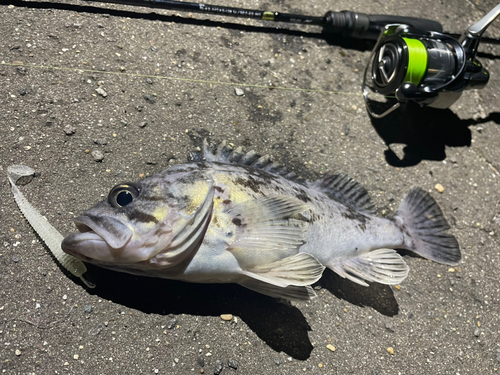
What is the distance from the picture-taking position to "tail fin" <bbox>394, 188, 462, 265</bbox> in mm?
2703

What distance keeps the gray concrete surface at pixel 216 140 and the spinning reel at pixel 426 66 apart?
40 cm

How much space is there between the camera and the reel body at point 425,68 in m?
2.90

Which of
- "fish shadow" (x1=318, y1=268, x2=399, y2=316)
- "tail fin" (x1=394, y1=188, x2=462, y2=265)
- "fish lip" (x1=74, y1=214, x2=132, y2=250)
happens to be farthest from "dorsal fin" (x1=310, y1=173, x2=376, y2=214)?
"fish lip" (x1=74, y1=214, x2=132, y2=250)

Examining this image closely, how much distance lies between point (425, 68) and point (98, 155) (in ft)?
8.69

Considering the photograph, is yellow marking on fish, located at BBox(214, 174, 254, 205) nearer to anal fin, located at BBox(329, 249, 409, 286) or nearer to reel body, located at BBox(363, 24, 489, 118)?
anal fin, located at BBox(329, 249, 409, 286)

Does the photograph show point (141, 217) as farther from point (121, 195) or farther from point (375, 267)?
point (375, 267)

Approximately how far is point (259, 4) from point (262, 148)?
1.63 meters

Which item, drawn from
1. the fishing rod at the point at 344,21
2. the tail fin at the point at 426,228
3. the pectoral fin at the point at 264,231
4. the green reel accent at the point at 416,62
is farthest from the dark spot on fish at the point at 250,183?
the fishing rod at the point at 344,21

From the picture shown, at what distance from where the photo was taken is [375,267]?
249 centimetres

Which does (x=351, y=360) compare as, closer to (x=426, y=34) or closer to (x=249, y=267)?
(x=249, y=267)

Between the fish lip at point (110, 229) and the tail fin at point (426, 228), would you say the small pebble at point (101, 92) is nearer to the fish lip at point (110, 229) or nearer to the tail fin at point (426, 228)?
the fish lip at point (110, 229)

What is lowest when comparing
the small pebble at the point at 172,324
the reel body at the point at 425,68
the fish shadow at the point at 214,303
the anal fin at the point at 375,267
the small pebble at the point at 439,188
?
the small pebble at the point at 172,324

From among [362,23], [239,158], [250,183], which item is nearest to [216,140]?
[239,158]

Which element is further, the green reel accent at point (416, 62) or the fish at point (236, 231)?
the green reel accent at point (416, 62)
